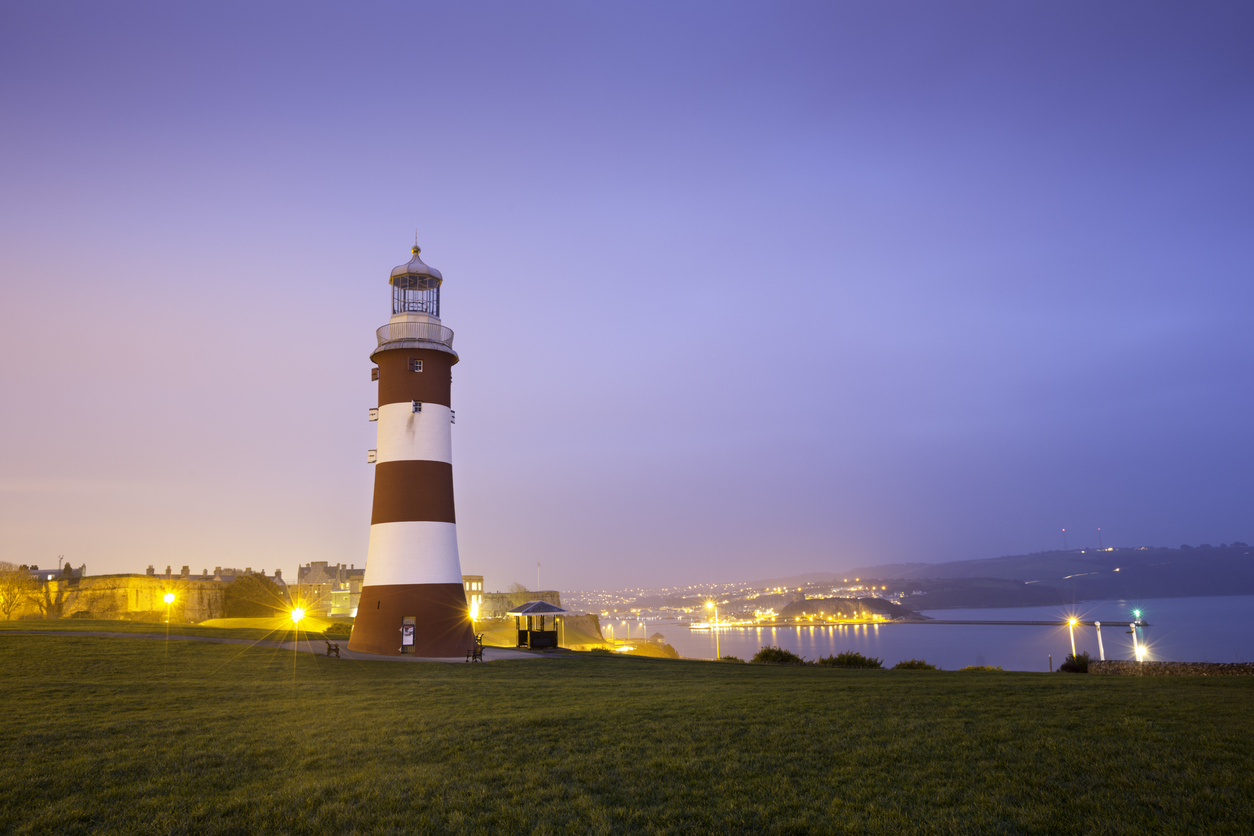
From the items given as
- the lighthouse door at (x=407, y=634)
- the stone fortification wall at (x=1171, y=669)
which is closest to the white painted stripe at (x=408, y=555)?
the lighthouse door at (x=407, y=634)

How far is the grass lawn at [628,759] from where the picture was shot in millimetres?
6379

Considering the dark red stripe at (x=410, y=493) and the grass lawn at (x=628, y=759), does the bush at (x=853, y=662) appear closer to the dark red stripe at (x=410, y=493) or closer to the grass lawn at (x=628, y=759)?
the grass lawn at (x=628, y=759)

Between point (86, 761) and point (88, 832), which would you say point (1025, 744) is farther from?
point (86, 761)

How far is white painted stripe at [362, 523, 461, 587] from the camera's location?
2697cm

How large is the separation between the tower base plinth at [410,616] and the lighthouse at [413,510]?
0.12ft

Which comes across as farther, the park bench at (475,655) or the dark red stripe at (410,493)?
the dark red stripe at (410,493)

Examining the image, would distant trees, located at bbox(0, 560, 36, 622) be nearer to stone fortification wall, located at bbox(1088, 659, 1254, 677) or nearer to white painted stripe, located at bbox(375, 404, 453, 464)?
white painted stripe, located at bbox(375, 404, 453, 464)

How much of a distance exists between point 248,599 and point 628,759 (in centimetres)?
5269

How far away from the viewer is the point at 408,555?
26969 millimetres

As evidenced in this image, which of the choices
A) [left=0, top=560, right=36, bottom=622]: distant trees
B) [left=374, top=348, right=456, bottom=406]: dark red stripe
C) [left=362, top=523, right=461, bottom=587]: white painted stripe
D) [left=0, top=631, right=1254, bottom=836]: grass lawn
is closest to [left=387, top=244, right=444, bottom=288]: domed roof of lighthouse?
[left=374, top=348, right=456, bottom=406]: dark red stripe

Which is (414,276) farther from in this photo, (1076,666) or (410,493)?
(1076,666)

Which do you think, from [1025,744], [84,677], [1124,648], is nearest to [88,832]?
[1025,744]

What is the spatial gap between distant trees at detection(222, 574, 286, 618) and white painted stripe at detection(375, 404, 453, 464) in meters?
32.7

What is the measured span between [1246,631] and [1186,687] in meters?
157
